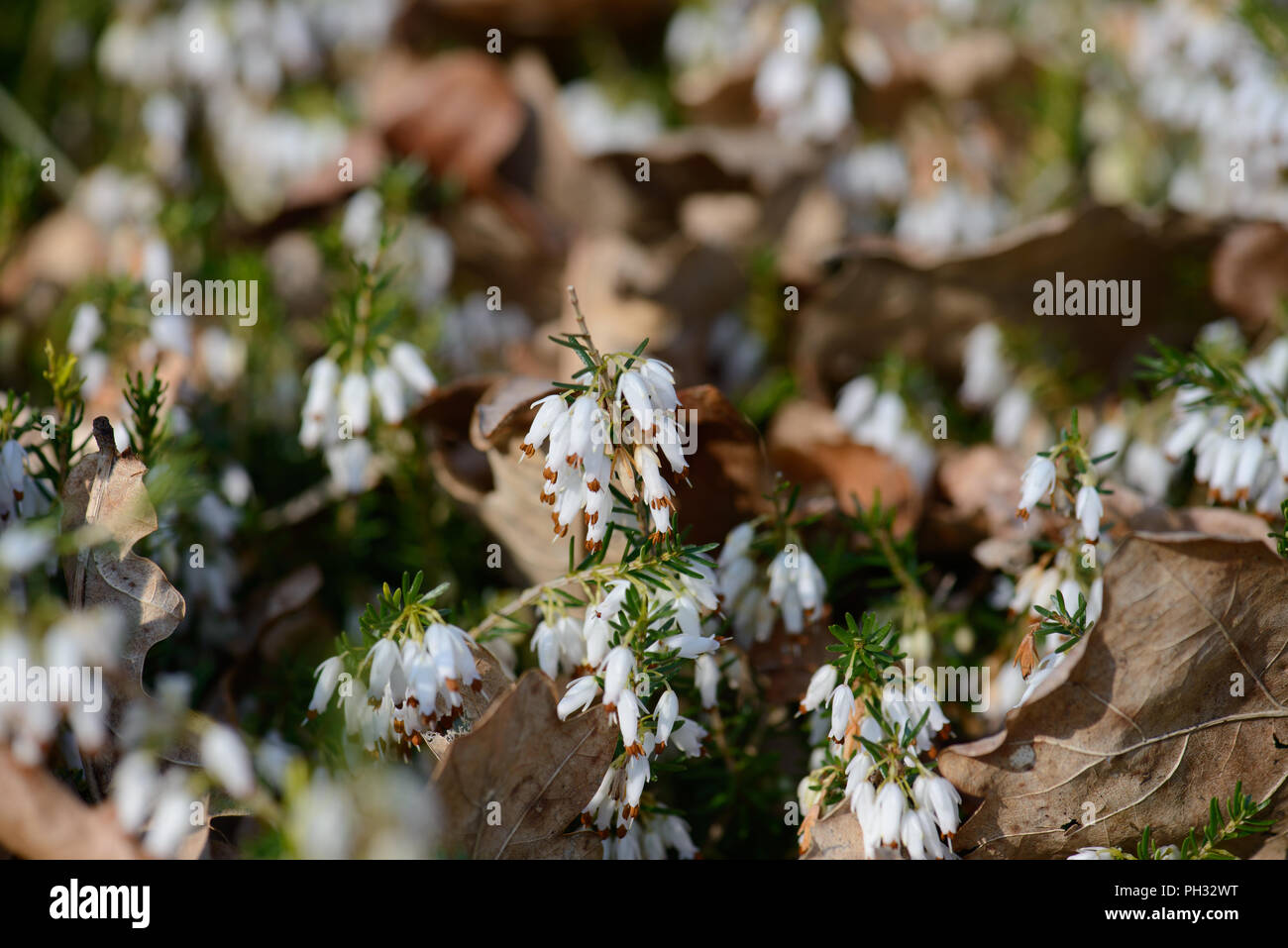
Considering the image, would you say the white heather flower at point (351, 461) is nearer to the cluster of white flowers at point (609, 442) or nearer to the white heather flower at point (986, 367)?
the cluster of white flowers at point (609, 442)

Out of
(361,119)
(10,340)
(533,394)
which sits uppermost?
(361,119)

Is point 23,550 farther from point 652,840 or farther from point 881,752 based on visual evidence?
point 881,752

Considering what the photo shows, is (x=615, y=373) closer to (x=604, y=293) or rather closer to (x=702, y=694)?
(x=702, y=694)

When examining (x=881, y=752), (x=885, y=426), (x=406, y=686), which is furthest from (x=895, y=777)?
(x=885, y=426)
